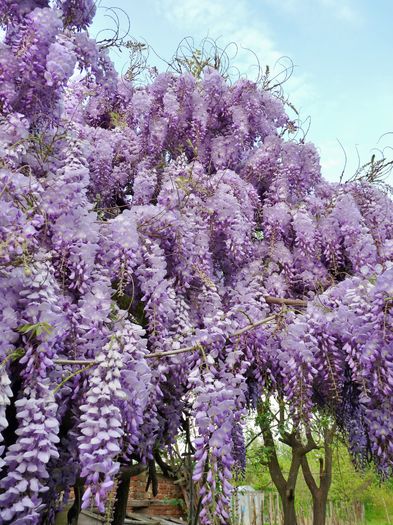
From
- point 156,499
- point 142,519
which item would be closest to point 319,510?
point 156,499

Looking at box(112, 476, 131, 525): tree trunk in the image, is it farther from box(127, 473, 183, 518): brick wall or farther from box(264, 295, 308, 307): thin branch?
box(127, 473, 183, 518): brick wall

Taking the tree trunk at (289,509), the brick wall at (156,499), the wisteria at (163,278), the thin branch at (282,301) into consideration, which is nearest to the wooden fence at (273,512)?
the brick wall at (156,499)

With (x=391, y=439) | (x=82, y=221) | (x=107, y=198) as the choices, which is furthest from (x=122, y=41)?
(x=391, y=439)

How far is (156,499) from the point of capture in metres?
11.3

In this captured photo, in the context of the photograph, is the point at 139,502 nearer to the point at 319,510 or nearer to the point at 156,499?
the point at 156,499

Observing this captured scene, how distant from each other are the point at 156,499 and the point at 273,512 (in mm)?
5746

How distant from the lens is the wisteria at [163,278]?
2576mm

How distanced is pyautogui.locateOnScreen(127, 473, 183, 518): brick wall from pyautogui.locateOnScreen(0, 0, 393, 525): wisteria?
700cm

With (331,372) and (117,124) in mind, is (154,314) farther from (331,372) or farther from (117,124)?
(117,124)

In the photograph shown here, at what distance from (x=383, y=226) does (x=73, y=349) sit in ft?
9.73

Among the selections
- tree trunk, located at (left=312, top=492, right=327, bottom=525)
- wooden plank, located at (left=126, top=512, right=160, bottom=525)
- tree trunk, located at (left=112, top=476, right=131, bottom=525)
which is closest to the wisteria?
tree trunk, located at (left=112, top=476, right=131, bottom=525)

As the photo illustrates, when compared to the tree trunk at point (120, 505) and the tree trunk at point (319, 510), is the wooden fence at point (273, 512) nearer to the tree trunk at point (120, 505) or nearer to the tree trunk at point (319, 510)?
the tree trunk at point (319, 510)

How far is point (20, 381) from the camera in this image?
2.75 metres

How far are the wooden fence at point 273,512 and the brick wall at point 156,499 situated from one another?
348cm
